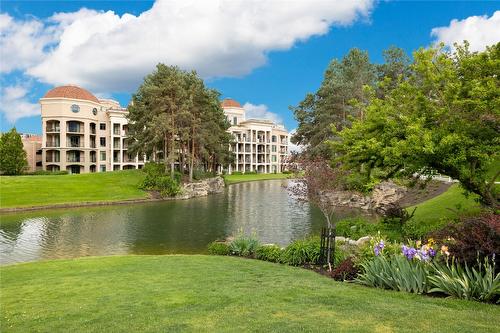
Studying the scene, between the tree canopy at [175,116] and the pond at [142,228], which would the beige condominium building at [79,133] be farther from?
the pond at [142,228]

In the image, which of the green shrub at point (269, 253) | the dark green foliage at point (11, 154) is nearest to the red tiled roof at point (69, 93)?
the dark green foliage at point (11, 154)

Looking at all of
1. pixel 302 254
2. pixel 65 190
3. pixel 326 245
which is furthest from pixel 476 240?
pixel 65 190

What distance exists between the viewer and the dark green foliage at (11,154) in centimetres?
6197

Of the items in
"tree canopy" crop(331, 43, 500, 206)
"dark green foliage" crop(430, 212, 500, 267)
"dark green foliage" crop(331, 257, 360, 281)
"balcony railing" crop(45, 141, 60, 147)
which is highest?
"balcony railing" crop(45, 141, 60, 147)

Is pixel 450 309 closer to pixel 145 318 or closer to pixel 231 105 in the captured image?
A: pixel 145 318

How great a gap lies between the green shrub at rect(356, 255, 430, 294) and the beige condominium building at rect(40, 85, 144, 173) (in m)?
64.6

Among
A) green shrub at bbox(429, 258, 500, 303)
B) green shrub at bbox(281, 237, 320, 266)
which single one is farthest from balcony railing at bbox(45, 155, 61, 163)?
green shrub at bbox(429, 258, 500, 303)

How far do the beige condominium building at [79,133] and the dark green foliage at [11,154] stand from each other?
7748mm

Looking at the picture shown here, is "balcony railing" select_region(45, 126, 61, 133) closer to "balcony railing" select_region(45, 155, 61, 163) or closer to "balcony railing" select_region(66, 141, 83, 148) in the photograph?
"balcony railing" select_region(66, 141, 83, 148)

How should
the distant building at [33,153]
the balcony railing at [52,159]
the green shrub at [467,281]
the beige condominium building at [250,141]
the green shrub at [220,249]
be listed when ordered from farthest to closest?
1. the beige condominium building at [250,141]
2. the distant building at [33,153]
3. the balcony railing at [52,159]
4. the green shrub at [220,249]
5. the green shrub at [467,281]

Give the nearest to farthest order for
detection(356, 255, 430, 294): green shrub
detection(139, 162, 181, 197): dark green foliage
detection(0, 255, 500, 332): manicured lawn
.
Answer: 1. detection(0, 255, 500, 332): manicured lawn
2. detection(356, 255, 430, 294): green shrub
3. detection(139, 162, 181, 197): dark green foliage

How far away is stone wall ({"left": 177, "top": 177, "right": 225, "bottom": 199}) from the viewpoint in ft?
160

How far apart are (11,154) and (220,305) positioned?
66720mm

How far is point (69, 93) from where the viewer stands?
236ft
